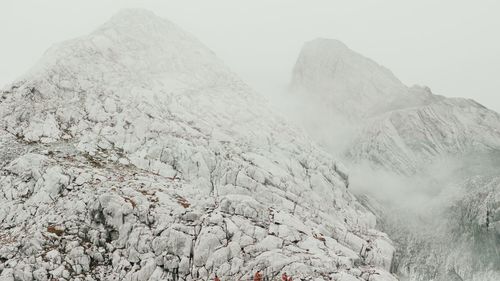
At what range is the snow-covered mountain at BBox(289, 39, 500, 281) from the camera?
13088 cm

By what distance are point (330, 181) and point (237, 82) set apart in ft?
150

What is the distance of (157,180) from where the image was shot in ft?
273

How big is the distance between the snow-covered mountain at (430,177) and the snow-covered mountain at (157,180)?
128ft

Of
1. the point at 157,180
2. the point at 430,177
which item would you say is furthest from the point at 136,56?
the point at 430,177

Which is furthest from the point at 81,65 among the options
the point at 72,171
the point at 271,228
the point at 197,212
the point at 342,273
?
the point at 342,273

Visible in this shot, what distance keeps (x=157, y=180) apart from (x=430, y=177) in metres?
116

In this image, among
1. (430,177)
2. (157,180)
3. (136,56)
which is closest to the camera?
(157,180)

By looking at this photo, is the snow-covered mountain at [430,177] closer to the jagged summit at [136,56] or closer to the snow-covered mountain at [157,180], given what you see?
the snow-covered mountain at [157,180]

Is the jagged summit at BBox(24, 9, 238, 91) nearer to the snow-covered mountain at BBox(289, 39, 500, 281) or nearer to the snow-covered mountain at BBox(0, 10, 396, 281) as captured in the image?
the snow-covered mountain at BBox(0, 10, 396, 281)

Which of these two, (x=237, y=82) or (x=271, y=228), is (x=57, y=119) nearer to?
(x=271, y=228)

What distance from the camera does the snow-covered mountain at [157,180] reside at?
65.2m

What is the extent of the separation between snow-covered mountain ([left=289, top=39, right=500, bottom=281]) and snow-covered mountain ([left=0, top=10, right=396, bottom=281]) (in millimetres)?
39157

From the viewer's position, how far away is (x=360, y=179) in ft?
540

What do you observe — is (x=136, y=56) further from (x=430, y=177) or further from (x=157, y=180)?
(x=430, y=177)
